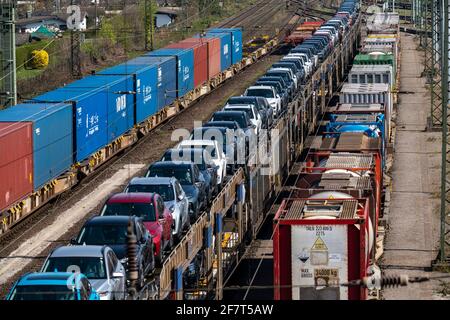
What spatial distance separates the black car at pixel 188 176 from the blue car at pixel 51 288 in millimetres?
10244

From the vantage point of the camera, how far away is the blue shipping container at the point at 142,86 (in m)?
46.1

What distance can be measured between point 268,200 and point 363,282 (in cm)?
1955

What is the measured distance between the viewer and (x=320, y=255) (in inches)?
767

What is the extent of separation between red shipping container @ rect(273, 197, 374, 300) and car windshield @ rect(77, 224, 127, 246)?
10.4ft

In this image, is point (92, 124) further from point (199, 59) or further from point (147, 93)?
→ point (199, 59)

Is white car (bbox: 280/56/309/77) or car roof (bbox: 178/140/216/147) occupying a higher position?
white car (bbox: 280/56/309/77)

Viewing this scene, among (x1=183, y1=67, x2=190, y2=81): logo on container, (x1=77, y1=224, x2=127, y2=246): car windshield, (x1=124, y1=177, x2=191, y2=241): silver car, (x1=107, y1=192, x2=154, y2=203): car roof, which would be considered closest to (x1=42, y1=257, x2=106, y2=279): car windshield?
(x1=77, y1=224, x2=127, y2=246): car windshield

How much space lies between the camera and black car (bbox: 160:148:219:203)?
95.6 ft

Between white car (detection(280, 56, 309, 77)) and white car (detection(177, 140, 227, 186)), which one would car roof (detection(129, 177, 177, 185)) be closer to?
white car (detection(177, 140, 227, 186))

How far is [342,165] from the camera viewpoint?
25.3 metres

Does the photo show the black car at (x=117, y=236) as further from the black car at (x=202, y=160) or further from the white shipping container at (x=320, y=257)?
the black car at (x=202, y=160)

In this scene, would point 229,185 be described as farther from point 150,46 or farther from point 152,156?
point 150,46

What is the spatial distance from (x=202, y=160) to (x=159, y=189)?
4.01 meters
